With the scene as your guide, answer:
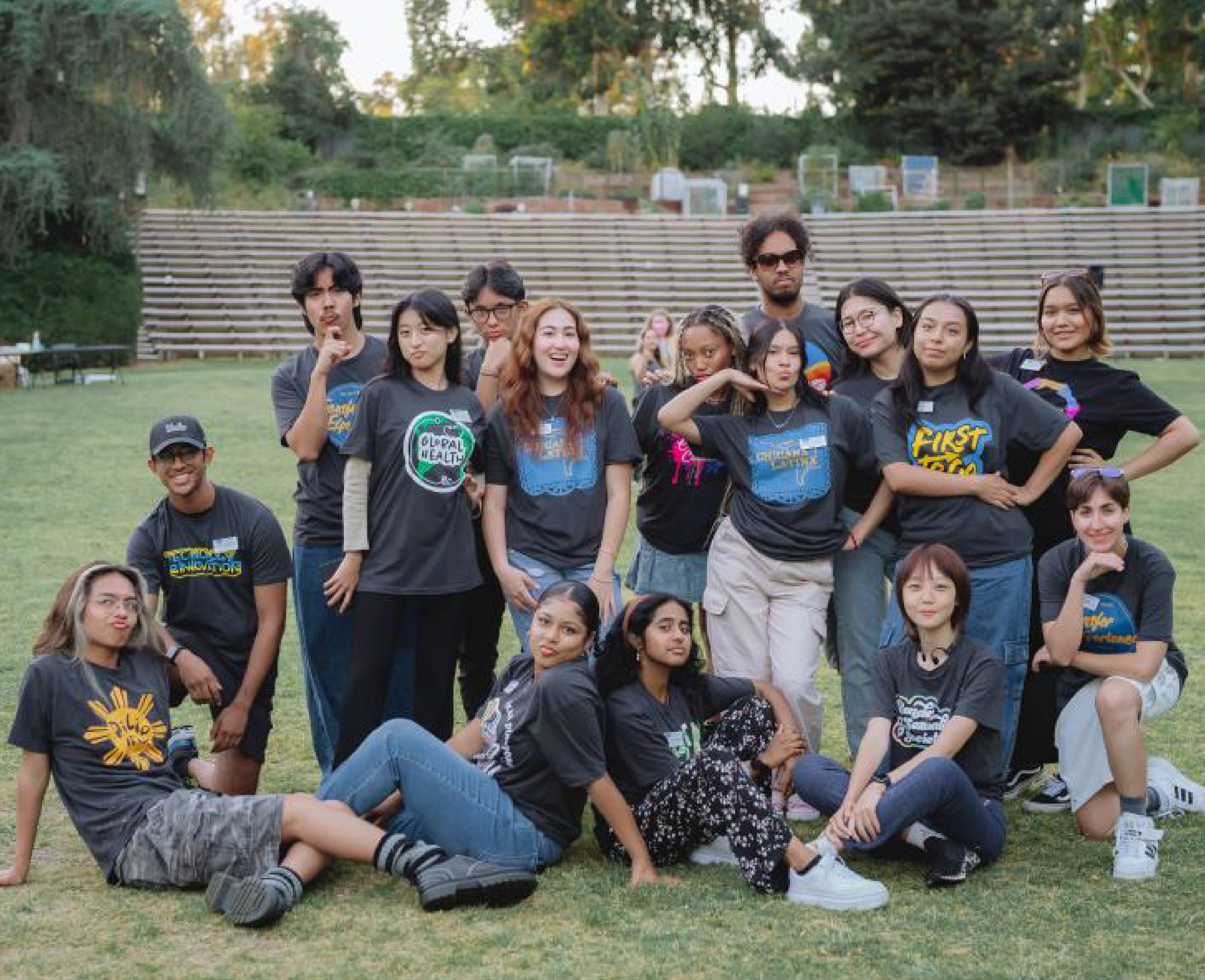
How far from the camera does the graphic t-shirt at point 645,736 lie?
14.9 feet

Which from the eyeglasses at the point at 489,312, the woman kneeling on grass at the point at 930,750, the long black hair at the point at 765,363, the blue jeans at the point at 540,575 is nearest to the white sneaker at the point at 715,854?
the woman kneeling on grass at the point at 930,750

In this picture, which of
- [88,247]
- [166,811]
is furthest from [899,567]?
[88,247]

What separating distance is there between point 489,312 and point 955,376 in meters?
1.64

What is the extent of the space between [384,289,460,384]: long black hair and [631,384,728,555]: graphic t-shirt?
0.72m

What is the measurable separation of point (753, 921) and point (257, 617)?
2111 millimetres

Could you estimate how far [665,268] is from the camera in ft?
104

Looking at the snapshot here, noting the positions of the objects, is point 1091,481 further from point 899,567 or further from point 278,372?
point 278,372

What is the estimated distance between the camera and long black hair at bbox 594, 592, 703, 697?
457 cm

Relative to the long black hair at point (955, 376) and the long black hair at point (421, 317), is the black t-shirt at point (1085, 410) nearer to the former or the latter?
the long black hair at point (955, 376)

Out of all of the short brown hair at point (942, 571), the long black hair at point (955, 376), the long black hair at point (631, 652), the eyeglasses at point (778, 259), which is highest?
the eyeglasses at point (778, 259)

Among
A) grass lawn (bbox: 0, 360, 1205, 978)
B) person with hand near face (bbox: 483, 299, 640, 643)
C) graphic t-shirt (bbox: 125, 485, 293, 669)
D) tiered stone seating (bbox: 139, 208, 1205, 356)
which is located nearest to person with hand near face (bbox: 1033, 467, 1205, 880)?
grass lawn (bbox: 0, 360, 1205, 978)

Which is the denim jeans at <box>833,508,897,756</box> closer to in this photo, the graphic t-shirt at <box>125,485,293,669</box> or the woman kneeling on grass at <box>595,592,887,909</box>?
the woman kneeling on grass at <box>595,592,887,909</box>

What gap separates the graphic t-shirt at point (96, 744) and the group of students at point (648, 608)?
0.4 inches

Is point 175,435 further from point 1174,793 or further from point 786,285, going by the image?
point 1174,793
